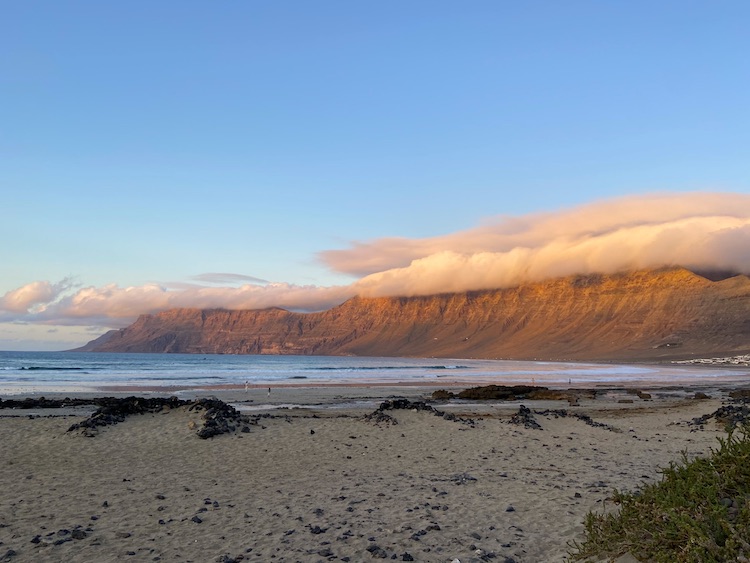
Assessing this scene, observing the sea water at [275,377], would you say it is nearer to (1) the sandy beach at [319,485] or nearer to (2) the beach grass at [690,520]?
(1) the sandy beach at [319,485]

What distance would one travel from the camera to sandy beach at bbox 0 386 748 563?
797 cm

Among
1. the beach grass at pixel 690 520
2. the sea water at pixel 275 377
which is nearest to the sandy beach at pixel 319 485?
the beach grass at pixel 690 520

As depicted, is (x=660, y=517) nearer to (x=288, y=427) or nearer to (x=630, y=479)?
(x=630, y=479)

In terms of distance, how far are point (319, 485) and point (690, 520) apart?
811cm

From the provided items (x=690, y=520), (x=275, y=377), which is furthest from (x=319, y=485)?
(x=275, y=377)

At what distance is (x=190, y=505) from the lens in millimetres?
10219

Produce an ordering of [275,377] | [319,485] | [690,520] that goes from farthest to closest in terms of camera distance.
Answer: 1. [275,377]
2. [319,485]
3. [690,520]

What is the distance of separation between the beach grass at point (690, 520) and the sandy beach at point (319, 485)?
1.22 meters

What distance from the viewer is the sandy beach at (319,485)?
26.2ft

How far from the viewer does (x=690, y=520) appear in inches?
199

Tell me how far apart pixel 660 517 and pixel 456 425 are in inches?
586

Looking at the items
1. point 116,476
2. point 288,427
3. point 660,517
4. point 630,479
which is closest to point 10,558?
point 116,476

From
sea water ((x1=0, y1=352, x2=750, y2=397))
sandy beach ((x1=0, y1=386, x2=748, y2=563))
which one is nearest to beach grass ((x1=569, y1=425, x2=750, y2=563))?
sandy beach ((x1=0, y1=386, x2=748, y2=563))

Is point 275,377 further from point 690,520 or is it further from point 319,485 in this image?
point 690,520
